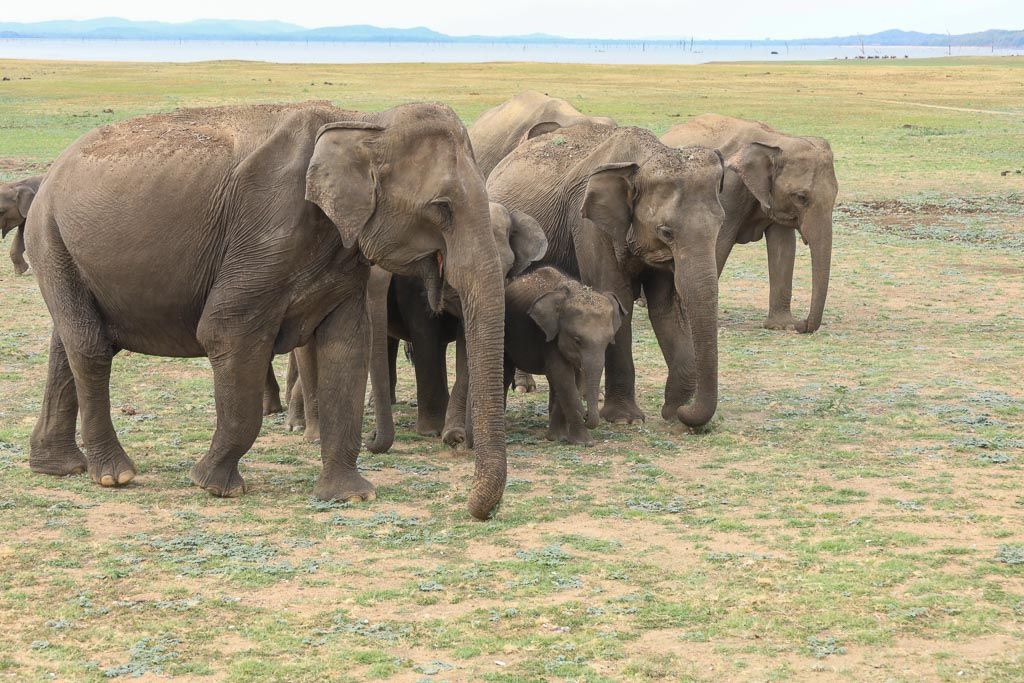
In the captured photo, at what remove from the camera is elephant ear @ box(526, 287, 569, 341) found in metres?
9.79

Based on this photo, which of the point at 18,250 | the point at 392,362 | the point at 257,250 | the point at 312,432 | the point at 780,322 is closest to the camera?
the point at 257,250

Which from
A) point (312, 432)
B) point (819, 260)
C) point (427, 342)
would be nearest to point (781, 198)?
point (819, 260)

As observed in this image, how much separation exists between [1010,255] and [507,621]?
14242 mm

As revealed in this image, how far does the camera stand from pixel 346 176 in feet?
25.3

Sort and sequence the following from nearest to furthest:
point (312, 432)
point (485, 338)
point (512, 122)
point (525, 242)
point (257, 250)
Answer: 1. point (485, 338)
2. point (257, 250)
3. point (312, 432)
4. point (525, 242)
5. point (512, 122)

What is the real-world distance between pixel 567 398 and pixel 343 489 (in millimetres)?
2018

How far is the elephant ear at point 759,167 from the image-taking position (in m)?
14.2

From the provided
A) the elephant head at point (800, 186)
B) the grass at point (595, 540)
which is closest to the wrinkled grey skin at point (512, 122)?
the elephant head at point (800, 186)

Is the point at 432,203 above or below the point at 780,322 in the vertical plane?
above

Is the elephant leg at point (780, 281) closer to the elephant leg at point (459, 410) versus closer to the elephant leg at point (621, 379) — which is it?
the elephant leg at point (621, 379)

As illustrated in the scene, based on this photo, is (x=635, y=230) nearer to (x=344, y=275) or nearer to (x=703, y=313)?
(x=703, y=313)

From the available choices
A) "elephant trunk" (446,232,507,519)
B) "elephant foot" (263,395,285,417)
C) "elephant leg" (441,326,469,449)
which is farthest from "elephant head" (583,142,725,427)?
"elephant foot" (263,395,285,417)

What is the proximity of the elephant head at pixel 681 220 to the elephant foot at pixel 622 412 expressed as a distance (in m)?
0.62

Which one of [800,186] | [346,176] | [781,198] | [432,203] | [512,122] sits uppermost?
[346,176]
